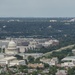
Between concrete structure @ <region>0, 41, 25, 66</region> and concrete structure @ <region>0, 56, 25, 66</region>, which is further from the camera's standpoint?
concrete structure @ <region>0, 41, 25, 66</region>

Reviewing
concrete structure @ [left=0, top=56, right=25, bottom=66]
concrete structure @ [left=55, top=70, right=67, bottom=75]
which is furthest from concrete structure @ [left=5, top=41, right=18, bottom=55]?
concrete structure @ [left=55, top=70, right=67, bottom=75]

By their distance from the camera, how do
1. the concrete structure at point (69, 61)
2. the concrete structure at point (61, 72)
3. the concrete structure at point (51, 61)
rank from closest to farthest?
the concrete structure at point (61, 72) → the concrete structure at point (69, 61) → the concrete structure at point (51, 61)

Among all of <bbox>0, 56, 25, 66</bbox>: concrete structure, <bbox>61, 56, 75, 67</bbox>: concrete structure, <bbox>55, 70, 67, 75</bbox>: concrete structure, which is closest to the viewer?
<bbox>55, 70, 67, 75</bbox>: concrete structure

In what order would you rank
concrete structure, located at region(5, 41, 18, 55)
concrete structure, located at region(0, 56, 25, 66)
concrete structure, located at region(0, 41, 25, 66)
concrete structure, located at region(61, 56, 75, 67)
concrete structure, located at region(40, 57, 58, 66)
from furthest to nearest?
concrete structure, located at region(5, 41, 18, 55) < concrete structure, located at region(0, 41, 25, 66) < concrete structure, located at region(0, 56, 25, 66) < concrete structure, located at region(40, 57, 58, 66) < concrete structure, located at region(61, 56, 75, 67)

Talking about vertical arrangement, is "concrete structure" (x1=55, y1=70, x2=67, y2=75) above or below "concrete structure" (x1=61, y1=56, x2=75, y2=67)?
above

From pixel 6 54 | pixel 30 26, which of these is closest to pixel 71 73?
pixel 6 54

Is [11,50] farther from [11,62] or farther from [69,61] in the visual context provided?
[69,61]

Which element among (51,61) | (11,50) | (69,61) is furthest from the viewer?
(11,50)

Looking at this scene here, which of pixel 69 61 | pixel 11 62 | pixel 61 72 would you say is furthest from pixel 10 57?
pixel 61 72

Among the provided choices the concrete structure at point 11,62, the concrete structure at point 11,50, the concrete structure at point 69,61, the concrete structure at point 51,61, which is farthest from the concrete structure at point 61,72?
the concrete structure at point 11,50

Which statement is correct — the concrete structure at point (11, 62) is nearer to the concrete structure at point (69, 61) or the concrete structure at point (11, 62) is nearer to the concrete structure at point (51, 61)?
the concrete structure at point (51, 61)

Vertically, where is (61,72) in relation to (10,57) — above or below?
above

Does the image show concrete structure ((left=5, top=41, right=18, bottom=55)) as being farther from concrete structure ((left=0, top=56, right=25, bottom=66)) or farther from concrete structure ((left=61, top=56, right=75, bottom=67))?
concrete structure ((left=61, top=56, right=75, bottom=67))
